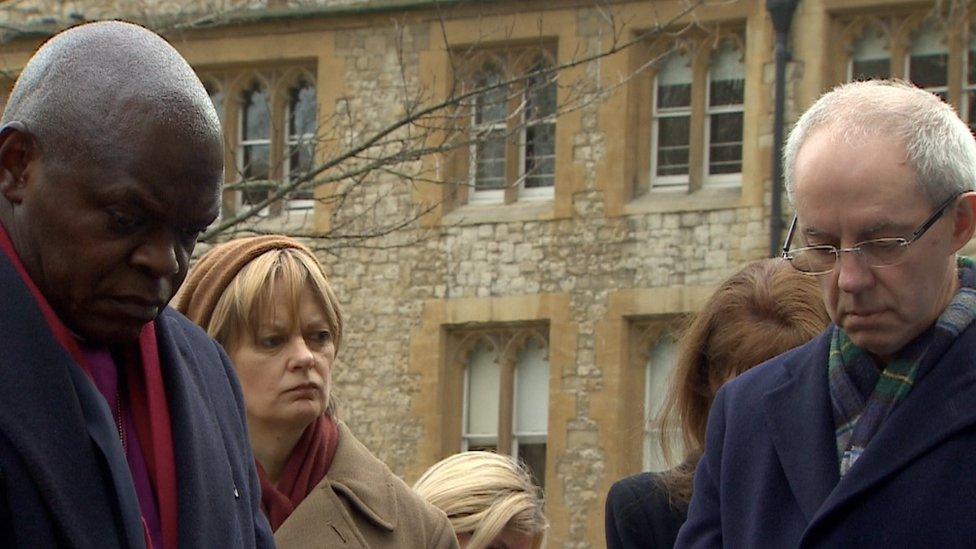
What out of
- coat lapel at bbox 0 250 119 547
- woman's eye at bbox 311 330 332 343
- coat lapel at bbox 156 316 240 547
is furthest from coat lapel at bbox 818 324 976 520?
woman's eye at bbox 311 330 332 343

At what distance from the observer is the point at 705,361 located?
4699 mm

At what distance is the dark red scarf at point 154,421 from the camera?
120 inches

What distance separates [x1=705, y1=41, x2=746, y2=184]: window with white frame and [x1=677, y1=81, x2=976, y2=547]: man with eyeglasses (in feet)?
59.3

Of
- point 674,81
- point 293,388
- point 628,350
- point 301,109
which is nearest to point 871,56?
point 674,81

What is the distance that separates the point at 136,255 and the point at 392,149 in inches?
676

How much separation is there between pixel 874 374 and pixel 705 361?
1.21 metres

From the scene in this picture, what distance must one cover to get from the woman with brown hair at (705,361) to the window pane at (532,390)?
17599 millimetres

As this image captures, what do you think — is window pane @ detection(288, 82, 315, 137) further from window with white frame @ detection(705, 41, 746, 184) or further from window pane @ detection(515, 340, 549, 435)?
window with white frame @ detection(705, 41, 746, 184)

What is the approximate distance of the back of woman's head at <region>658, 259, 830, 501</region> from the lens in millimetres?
4648

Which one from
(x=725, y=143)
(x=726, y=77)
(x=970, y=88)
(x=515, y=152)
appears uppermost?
(x=726, y=77)

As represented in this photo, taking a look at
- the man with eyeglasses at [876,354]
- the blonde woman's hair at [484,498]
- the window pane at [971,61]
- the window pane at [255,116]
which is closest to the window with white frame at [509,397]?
the window pane at [255,116]

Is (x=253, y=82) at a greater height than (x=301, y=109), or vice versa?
(x=253, y=82)

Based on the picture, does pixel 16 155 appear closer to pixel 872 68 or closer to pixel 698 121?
pixel 872 68

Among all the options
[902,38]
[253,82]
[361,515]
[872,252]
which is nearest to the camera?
[872,252]
